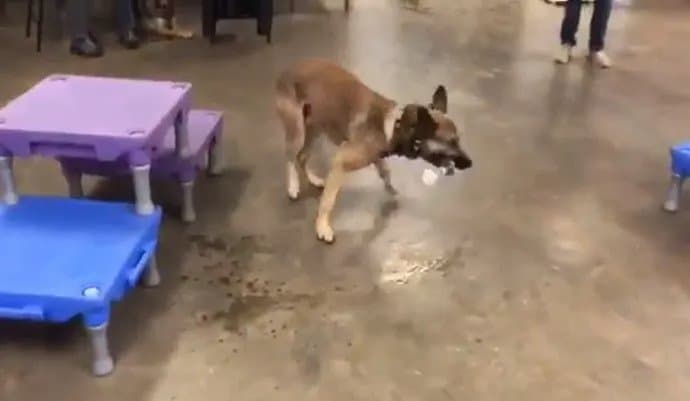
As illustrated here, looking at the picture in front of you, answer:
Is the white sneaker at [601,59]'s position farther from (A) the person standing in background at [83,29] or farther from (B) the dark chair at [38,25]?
(B) the dark chair at [38,25]

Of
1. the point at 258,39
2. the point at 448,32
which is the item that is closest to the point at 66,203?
the point at 258,39

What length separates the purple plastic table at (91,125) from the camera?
231cm

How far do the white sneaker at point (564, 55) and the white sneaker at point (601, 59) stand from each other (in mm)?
119

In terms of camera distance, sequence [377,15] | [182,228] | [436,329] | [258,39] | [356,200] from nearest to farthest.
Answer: [436,329]
[182,228]
[356,200]
[258,39]
[377,15]

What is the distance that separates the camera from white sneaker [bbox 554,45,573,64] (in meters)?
4.71

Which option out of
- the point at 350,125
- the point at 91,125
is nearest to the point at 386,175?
the point at 350,125

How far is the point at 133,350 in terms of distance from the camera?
85.4 inches

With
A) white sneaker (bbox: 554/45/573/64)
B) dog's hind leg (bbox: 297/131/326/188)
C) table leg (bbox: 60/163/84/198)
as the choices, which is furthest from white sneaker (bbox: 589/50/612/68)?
table leg (bbox: 60/163/84/198)

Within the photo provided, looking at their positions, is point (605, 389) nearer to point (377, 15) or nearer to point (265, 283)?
point (265, 283)

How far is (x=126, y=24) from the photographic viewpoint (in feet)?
15.3

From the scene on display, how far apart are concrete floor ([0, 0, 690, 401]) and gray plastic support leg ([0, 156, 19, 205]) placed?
36 cm

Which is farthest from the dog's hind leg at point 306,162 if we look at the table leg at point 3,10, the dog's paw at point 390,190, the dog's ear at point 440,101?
the table leg at point 3,10

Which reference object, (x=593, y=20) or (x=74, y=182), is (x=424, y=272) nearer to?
(x=74, y=182)

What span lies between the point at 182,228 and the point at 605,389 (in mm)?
1368
